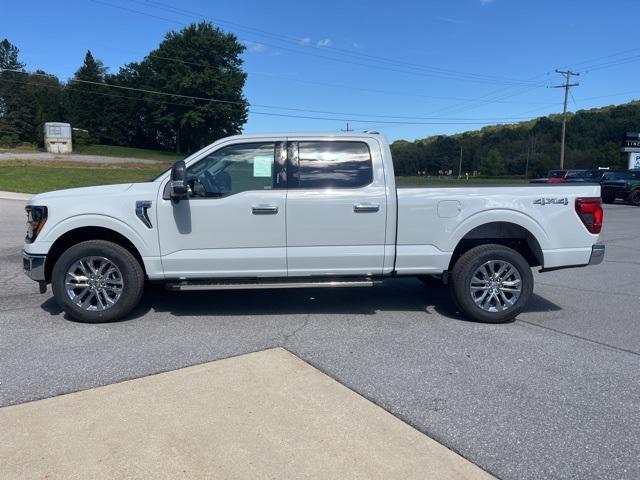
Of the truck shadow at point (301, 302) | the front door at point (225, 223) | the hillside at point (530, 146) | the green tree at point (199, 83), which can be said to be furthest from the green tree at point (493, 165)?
the front door at point (225, 223)

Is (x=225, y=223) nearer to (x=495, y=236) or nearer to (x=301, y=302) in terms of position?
(x=301, y=302)

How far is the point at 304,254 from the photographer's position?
531cm

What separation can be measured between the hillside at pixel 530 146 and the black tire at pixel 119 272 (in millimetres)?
72141

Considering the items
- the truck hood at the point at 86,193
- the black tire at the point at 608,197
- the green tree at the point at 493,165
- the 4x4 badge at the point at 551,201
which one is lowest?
the black tire at the point at 608,197

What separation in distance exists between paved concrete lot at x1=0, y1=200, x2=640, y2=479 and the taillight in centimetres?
110

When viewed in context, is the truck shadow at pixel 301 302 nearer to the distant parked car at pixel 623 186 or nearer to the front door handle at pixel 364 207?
the front door handle at pixel 364 207

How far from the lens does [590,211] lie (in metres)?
5.46

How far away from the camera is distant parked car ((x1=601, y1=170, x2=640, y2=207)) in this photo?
25.8 meters

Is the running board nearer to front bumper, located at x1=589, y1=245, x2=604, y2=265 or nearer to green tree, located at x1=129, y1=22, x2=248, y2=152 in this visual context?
front bumper, located at x1=589, y1=245, x2=604, y2=265

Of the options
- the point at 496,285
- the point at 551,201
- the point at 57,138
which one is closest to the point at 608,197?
the point at 551,201

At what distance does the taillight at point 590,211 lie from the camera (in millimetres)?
5457

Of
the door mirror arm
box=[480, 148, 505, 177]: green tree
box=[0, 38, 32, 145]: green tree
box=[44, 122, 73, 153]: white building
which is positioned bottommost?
the door mirror arm

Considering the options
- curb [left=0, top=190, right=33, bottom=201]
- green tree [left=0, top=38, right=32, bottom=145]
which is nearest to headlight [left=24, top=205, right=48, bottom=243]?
curb [left=0, top=190, right=33, bottom=201]

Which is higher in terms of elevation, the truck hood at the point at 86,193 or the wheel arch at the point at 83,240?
the truck hood at the point at 86,193
